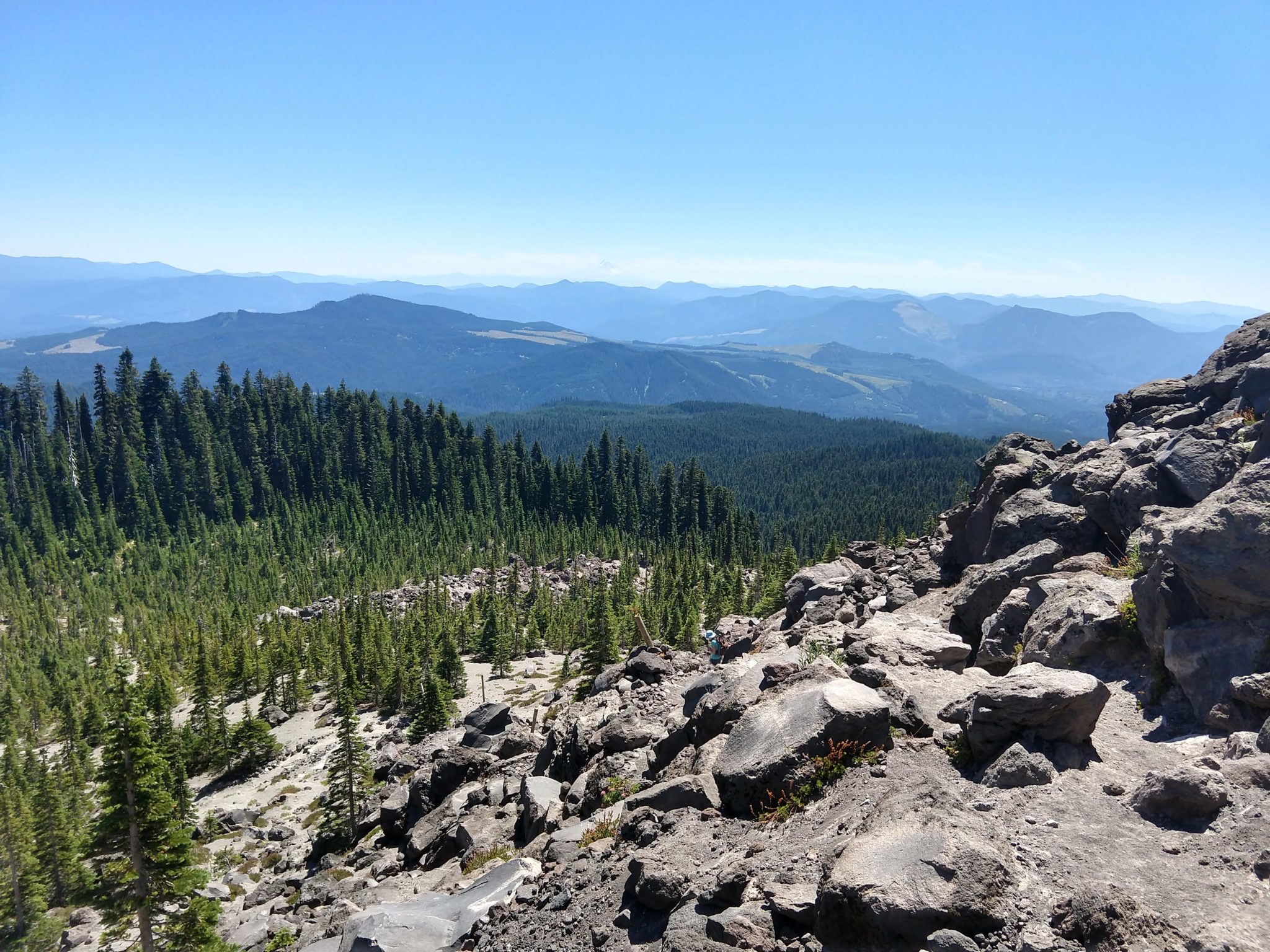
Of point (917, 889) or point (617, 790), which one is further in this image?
point (617, 790)

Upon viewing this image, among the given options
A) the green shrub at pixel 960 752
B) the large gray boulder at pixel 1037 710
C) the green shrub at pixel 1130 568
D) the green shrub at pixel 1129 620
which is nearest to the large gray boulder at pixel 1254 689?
the large gray boulder at pixel 1037 710

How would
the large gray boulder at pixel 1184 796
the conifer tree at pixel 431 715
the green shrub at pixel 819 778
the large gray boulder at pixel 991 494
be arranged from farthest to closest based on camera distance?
the conifer tree at pixel 431 715
the large gray boulder at pixel 991 494
the green shrub at pixel 819 778
the large gray boulder at pixel 1184 796

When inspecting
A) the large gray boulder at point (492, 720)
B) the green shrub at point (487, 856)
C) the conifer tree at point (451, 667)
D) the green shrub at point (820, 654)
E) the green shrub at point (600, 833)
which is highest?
the green shrub at point (820, 654)

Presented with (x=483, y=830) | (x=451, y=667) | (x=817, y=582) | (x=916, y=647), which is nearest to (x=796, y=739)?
(x=916, y=647)

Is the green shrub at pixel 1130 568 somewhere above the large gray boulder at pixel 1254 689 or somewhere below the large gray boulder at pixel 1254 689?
above

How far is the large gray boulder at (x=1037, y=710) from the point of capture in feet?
46.4

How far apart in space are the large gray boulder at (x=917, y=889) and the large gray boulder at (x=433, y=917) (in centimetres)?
980

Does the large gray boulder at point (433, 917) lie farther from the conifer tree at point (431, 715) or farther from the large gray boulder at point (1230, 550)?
the conifer tree at point (431, 715)

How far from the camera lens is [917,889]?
34.7 feet

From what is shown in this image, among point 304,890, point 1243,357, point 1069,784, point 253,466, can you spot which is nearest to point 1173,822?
point 1069,784

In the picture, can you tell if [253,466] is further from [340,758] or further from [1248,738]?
[1248,738]

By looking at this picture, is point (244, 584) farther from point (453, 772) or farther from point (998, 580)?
point (998, 580)

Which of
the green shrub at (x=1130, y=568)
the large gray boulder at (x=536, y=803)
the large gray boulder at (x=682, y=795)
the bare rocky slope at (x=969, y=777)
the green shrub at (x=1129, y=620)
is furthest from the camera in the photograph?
the large gray boulder at (x=536, y=803)

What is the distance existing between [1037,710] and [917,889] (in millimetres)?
5642
